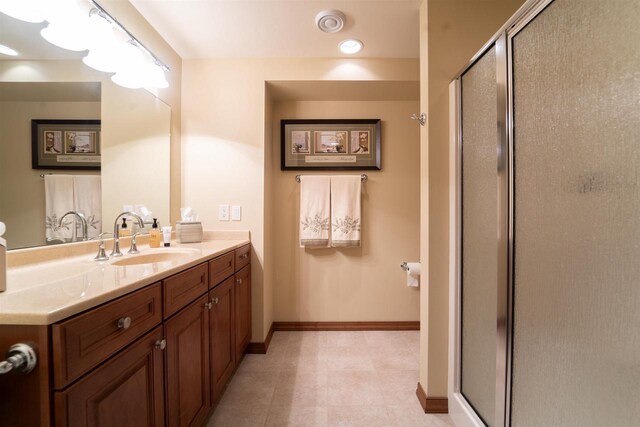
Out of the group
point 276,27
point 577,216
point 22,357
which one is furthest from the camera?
point 276,27

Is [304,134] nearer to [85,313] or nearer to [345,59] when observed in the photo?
[345,59]

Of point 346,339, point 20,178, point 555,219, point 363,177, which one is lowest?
point 346,339

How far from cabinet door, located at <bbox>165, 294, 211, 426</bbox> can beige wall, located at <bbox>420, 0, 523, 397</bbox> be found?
1125mm

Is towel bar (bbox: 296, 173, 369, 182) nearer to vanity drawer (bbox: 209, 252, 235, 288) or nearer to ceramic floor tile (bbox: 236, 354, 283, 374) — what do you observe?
vanity drawer (bbox: 209, 252, 235, 288)

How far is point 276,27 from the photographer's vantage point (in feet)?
5.06

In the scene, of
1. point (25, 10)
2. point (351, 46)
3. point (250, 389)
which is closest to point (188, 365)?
point (250, 389)

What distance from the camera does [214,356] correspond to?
121 centimetres

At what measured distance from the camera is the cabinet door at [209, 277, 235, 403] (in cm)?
121

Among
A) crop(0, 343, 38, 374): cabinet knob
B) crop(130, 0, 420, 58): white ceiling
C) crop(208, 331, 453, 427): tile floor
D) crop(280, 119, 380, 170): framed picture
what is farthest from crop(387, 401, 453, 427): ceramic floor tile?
crop(130, 0, 420, 58): white ceiling

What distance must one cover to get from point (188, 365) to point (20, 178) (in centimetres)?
96

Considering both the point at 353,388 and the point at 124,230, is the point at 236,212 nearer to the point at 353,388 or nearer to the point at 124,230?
the point at 124,230

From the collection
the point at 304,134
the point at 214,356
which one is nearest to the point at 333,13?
the point at 304,134

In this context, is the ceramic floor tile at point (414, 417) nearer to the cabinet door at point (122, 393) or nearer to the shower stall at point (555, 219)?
the shower stall at point (555, 219)

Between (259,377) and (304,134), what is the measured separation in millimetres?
1885
